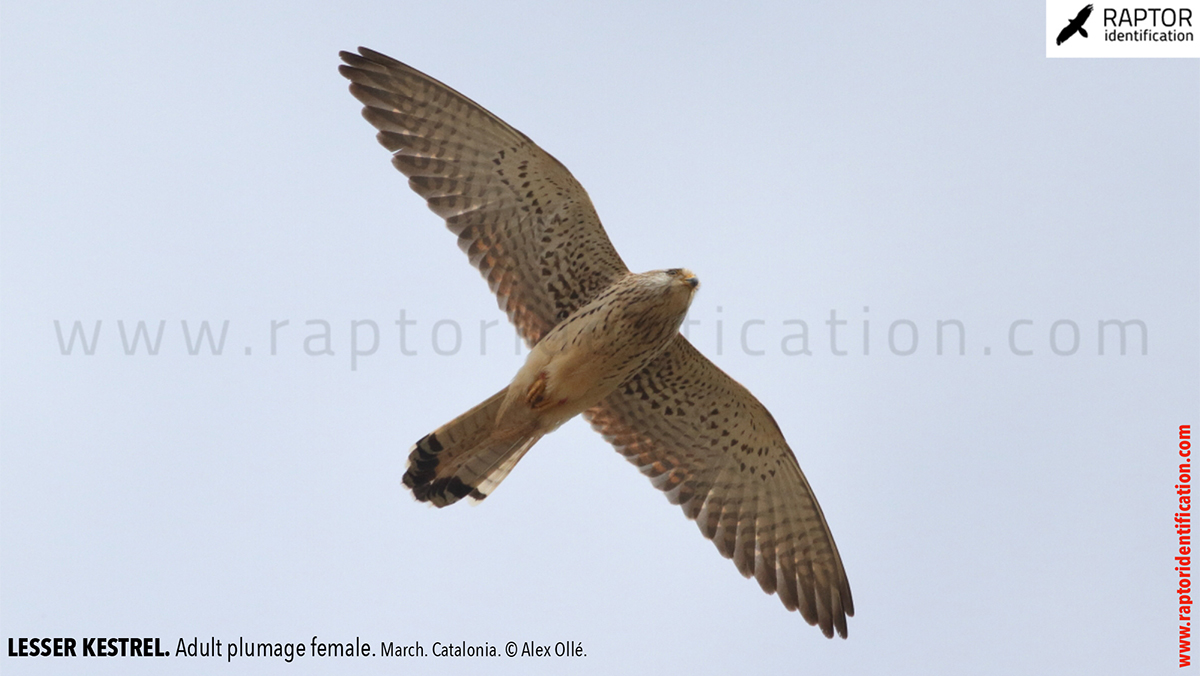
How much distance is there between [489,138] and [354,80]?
1.33 meters

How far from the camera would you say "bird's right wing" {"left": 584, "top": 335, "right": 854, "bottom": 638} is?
1090 cm

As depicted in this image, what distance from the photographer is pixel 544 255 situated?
1045 cm

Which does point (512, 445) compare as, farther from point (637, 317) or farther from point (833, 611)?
point (833, 611)

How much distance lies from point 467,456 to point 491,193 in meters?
2.36

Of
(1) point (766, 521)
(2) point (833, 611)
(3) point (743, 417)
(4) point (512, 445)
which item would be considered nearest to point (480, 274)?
(4) point (512, 445)

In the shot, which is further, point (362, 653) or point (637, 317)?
point (362, 653)

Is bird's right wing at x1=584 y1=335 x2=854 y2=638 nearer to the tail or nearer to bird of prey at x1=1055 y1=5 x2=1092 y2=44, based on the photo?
the tail

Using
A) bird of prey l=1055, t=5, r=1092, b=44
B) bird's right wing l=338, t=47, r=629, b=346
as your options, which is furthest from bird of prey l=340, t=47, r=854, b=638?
bird of prey l=1055, t=5, r=1092, b=44

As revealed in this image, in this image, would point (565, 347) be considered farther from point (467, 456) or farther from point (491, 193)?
point (491, 193)

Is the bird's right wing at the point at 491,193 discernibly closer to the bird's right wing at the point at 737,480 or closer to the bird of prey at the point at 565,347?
the bird of prey at the point at 565,347

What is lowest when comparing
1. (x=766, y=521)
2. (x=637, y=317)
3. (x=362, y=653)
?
(x=362, y=653)

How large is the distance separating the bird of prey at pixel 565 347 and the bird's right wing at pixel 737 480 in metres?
0.01

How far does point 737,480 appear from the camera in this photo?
11.2 m

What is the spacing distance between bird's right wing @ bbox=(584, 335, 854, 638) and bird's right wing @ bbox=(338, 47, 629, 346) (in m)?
1.16
